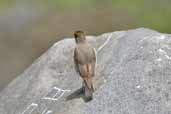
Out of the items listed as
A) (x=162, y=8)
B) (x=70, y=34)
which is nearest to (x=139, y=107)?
(x=70, y=34)

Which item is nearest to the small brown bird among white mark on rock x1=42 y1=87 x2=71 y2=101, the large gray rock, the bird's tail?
the bird's tail

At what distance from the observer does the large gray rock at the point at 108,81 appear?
1211 centimetres

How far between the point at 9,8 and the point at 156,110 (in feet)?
69.0

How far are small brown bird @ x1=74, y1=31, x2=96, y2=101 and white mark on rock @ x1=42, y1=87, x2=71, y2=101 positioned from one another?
799mm

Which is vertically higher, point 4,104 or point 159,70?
point 159,70

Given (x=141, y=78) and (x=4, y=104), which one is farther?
(x=4, y=104)

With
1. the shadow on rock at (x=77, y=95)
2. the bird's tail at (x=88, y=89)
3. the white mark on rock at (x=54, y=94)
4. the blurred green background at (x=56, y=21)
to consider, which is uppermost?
the bird's tail at (x=88, y=89)

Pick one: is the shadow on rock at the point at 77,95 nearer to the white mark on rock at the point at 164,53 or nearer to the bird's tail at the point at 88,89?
the bird's tail at the point at 88,89

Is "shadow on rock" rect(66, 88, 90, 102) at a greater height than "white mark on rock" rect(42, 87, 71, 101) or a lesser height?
greater

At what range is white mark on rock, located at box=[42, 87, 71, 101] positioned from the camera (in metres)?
13.4

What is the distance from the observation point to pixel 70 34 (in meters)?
26.0

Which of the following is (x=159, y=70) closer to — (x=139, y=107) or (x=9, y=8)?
(x=139, y=107)

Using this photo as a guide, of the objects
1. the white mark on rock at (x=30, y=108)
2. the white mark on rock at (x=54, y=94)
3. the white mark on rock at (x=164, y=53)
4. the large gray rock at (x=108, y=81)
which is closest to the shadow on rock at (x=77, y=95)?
the large gray rock at (x=108, y=81)

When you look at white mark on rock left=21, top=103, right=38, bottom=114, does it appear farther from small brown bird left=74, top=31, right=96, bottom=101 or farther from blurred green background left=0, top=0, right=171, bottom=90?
blurred green background left=0, top=0, right=171, bottom=90
